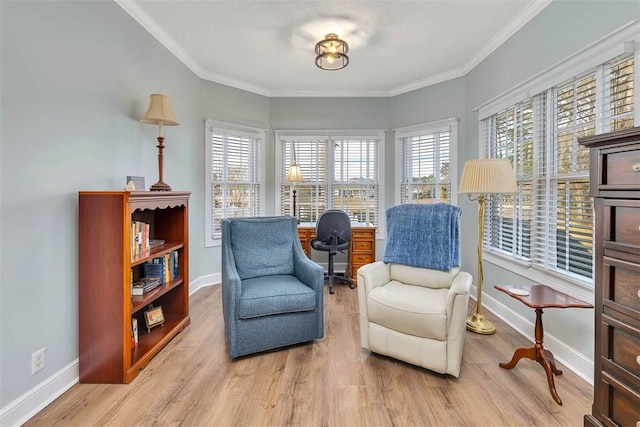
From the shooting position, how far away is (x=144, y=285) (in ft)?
8.13

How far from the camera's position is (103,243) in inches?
79.5

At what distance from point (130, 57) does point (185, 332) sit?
7.88ft

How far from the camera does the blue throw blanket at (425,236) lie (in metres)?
2.50

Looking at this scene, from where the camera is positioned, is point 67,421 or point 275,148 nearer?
point 67,421

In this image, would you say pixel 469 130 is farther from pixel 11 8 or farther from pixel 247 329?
pixel 11 8

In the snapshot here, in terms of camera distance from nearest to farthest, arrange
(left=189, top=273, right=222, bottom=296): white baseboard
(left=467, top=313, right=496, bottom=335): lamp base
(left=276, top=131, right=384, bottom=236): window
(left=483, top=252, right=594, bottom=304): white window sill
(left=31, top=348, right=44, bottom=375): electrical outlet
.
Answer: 1. (left=31, top=348, right=44, bottom=375): electrical outlet
2. (left=483, top=252, right=594, bottom=304): white window sill
3. (left=467, top=313, right=496, bottom=335): lamp base
4. (left=189, top=273, right=222, bottom=296): white baseboard
5. (left=276, top=131, right=384, bottom=236): window

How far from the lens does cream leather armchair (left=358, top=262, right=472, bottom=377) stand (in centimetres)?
203

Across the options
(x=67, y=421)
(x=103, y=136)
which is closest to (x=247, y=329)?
(x=67, y=421)

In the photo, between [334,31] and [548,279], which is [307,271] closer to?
[548,279]

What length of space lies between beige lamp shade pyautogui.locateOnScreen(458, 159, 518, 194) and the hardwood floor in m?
1.25

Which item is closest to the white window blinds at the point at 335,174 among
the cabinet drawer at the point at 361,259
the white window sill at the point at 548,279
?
the cabinet drawer at the point at 361,259

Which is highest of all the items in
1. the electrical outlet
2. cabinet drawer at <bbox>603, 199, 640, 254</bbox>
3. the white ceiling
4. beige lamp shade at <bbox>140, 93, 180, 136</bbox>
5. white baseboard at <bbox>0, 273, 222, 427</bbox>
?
the white ceiling

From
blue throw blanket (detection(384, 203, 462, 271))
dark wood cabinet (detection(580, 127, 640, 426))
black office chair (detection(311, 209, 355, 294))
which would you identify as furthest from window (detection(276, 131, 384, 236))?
dark wood cabinet (detection(580, 127, 640, 426))

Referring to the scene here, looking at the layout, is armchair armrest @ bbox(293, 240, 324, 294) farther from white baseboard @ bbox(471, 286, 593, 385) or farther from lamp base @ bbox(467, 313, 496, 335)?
white baseboard @ bbox(471, 286, 593, 385)
